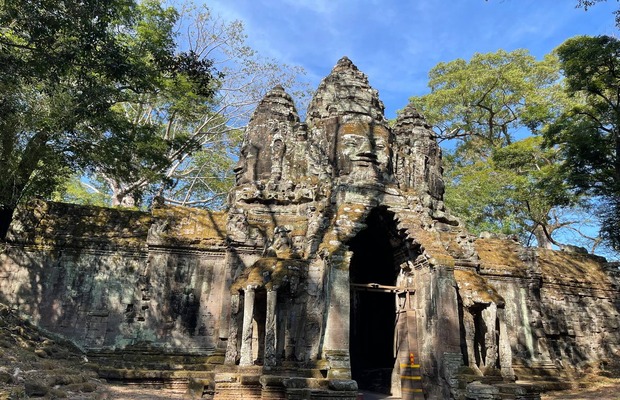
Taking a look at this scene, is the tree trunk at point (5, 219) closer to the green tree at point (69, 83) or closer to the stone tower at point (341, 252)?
the green tree at point (69, 83)

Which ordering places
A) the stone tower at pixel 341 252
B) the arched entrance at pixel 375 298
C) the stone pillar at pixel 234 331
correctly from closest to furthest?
the stone tower at pixel 341 252 < the stone pillar at pixel 234 331 < the arched entrance at pixel 375 298

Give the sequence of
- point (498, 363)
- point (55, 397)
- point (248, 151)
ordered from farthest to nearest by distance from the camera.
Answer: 1. point (248, 151)
2. point (498, 363)
3. point (55, 397)

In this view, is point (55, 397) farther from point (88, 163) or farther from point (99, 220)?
point (88, 163)

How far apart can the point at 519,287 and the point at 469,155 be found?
1791 cm

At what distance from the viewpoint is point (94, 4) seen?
9.18 m

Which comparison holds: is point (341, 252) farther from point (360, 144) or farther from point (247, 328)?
point (360, 144)

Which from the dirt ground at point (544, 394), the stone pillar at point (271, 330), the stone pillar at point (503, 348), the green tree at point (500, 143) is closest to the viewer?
the dirt ground at point (544, 394)

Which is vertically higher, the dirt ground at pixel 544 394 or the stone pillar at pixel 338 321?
the stone pillar at pixel 338 321

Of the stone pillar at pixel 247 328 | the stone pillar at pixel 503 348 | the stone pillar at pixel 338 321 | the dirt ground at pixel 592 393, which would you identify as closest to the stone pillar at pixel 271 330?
the stone pillar at pixel 247 328

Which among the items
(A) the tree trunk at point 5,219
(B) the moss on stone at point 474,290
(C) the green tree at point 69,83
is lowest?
(B) the moss on stone at point 474,290

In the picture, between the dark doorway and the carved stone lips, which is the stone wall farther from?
the carved stone lips

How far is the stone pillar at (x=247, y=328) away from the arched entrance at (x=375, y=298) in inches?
96.0

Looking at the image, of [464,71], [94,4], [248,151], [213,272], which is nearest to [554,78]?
[464,71]

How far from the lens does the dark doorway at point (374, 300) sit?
38.0ft
